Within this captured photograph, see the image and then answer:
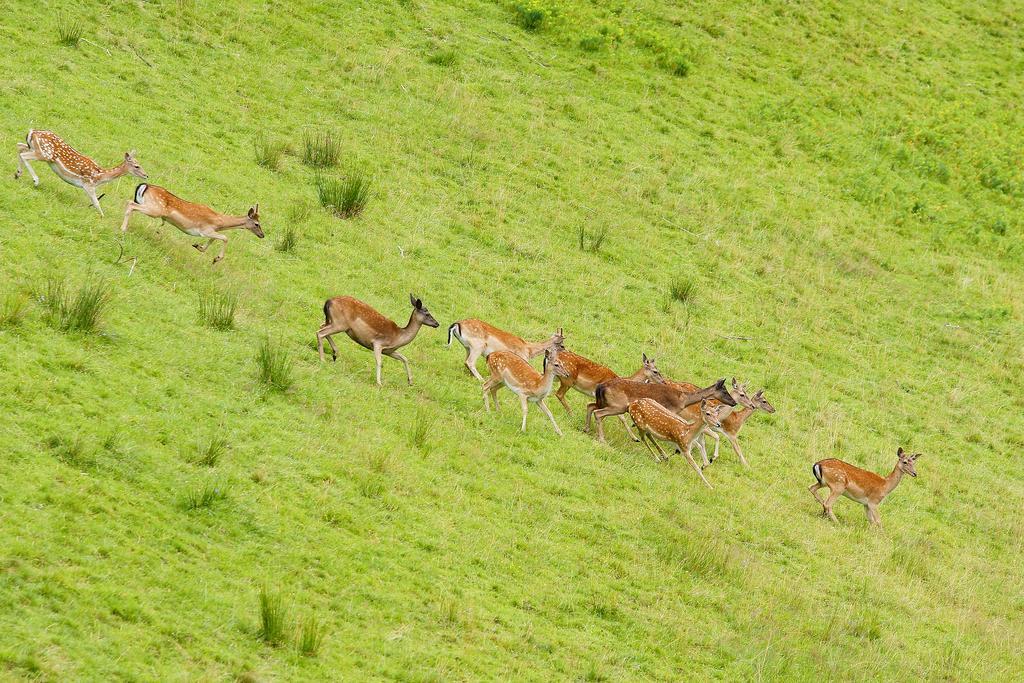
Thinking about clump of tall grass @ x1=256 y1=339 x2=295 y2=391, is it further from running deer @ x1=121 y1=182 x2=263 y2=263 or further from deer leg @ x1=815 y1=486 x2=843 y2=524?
deer leg @ x1=815 y1=486 x2=843 y2=524

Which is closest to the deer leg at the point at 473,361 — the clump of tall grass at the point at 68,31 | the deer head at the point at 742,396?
the deer head at the point at 742,396

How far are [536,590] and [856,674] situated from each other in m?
3.21

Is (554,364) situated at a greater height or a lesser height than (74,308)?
lesser

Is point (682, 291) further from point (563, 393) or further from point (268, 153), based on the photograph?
point (268, 153)

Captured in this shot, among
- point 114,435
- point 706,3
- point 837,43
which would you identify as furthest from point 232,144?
point 837,43

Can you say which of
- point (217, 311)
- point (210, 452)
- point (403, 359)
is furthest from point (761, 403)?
point (210, 452)

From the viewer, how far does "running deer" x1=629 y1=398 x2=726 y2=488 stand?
14.5m

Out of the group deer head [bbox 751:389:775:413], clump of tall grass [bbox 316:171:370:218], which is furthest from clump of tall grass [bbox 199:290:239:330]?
deer head [bbox 751:389:775:413]

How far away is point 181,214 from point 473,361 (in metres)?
3.98

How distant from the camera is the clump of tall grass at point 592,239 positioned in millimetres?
20484

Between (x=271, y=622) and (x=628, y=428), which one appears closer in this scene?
(x=271, y=622)

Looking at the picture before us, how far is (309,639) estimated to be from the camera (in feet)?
28.2

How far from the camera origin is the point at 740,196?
78.4ft

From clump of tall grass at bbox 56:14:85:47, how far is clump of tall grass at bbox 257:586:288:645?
14228mm
